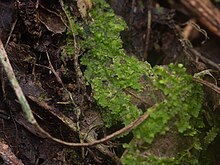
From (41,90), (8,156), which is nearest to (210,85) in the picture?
(41,90)

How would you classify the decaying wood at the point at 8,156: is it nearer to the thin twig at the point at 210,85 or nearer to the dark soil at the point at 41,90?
the dark soil at the point at 41,90

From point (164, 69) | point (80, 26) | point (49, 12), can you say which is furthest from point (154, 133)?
point (49, 12)

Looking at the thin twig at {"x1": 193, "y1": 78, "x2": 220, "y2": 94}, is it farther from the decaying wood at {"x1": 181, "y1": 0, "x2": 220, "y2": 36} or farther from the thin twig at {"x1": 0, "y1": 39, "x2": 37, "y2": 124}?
the decaying wood at {"x1": 181, "y1": 0, "x2": 220, "y2": 36}

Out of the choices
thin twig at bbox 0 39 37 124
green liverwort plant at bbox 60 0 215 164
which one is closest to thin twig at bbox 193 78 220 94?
green liverwort plant at bbox 60 0 215 164

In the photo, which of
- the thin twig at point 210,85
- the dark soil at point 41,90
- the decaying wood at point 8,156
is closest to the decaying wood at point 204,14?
the dark soil at point 41,90

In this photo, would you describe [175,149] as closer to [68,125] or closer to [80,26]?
[68,125]

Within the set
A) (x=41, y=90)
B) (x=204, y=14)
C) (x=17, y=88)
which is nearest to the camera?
(x=17, y=88)

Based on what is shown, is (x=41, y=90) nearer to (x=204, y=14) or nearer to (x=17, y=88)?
(x=17, y=88)

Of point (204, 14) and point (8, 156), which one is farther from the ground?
point (204, 14)

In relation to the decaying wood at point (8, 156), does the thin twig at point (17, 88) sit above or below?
above
